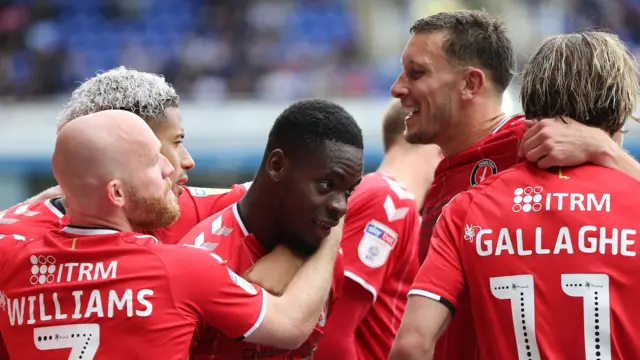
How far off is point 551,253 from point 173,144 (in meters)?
1.64

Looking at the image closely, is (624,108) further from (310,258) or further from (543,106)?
(310,258)

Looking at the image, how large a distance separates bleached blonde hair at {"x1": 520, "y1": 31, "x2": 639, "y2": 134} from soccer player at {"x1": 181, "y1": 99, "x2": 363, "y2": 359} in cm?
65

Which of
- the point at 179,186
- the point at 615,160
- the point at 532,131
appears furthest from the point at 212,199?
the point at 615,160

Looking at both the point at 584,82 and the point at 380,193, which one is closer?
the point at 584,82

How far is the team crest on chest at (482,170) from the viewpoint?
3.91 m

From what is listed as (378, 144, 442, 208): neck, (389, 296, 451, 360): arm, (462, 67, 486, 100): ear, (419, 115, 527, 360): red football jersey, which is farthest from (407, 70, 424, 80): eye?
(389, 296, 451, 360): arm

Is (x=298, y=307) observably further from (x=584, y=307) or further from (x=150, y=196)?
(x=584, y=307)

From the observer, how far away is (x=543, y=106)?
3209 millimetres

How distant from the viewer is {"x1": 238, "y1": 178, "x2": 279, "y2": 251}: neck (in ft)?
10.8

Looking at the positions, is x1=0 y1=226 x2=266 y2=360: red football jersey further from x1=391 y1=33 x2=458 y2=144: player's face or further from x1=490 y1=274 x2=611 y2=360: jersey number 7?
x1=391 y1=33 x2=458 y2=144: player's face

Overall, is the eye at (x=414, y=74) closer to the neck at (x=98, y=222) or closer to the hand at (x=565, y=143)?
the hand at (x=565, y=143)

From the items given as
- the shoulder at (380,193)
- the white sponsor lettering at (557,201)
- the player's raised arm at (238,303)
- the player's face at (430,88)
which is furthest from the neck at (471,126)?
the player's raised arm at (238,303)

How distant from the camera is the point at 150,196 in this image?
10.2 ft

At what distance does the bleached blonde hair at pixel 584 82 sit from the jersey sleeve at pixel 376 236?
3.96 ft
